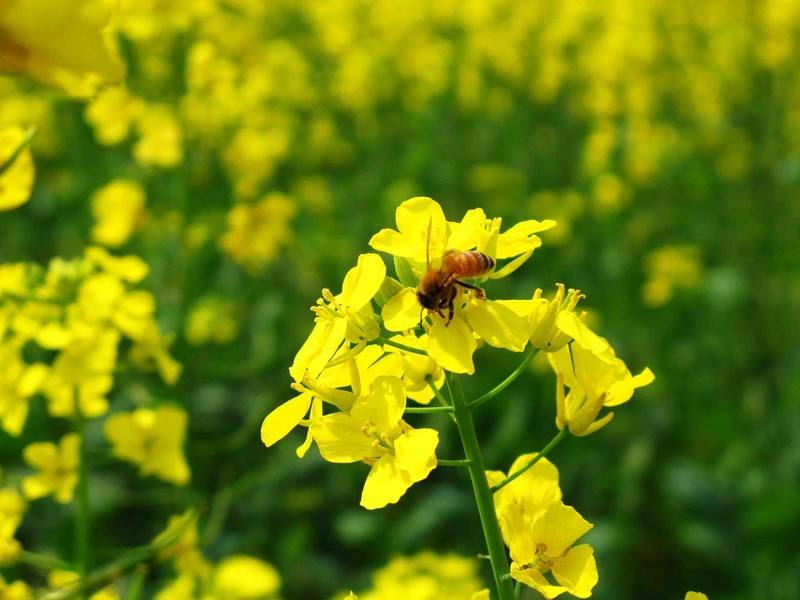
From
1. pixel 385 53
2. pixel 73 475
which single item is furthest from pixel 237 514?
pixel 385 53

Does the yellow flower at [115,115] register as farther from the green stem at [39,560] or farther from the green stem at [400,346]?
the green stem at [400,346]

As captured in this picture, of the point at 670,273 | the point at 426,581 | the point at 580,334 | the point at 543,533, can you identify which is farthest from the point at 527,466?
the point at 670,273

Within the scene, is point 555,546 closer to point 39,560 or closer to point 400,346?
point 400,346

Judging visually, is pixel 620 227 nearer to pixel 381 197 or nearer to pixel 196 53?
pixel 381 197

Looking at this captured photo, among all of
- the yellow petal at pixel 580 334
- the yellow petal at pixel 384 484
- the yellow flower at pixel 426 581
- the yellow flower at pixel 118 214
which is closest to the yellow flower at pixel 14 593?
the yellow petal at pixel 384 484

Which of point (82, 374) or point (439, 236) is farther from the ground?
point (82, 374)
